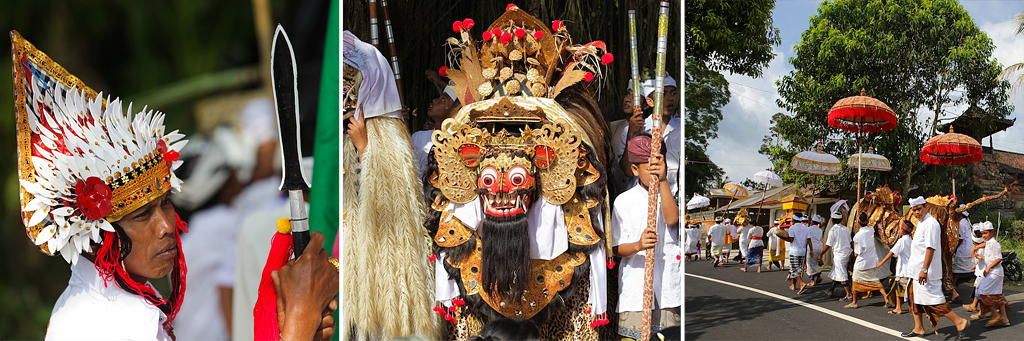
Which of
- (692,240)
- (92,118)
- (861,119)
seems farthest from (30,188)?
(692,240)

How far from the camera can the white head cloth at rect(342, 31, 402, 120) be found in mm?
3400

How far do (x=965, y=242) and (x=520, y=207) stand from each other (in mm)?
6453

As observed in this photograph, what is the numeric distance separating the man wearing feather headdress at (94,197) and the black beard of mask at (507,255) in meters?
1.54

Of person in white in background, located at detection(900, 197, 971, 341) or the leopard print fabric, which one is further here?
person in white in background, located at detection(900, 197, 971, 341)

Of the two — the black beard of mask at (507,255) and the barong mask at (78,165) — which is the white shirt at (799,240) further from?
the barong mask at (78,165)

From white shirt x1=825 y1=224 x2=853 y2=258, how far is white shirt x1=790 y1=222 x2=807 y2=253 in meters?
0.54

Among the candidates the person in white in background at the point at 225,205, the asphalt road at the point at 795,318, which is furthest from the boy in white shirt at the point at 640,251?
the asphalt road at the point at 795,318

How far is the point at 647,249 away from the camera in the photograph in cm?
332

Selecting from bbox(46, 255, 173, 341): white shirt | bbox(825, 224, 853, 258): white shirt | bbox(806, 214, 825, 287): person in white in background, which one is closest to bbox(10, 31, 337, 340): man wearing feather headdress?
bbox(46, 255, 173, 341): white shirt

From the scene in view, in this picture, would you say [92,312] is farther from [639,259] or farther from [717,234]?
[717,234]

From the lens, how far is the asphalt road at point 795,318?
5941 millimetres

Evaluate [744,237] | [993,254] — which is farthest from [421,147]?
[744,237]

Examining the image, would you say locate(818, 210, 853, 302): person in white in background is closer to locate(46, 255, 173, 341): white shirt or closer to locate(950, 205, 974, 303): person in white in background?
locate(950, 205, 974, 303): person in white in background

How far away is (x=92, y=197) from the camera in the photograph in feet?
9.21
